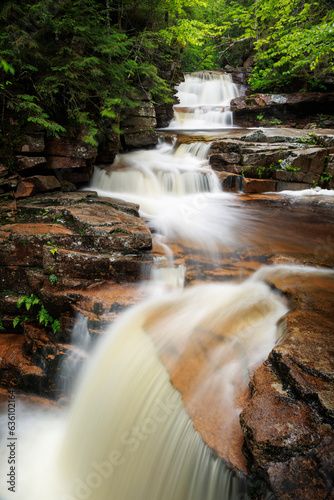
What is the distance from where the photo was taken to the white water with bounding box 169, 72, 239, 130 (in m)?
13.3

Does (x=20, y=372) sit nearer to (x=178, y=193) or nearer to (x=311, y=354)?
(x=311, y=354)

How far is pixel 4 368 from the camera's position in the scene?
3.66 m

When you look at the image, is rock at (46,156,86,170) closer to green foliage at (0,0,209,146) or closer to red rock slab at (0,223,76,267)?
green foliage at (0,0,209,146)

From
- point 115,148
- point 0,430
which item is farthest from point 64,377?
point 115,148

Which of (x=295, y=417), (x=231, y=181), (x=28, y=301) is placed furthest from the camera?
(x=231, y=181)

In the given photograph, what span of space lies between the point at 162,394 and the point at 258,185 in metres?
7.26

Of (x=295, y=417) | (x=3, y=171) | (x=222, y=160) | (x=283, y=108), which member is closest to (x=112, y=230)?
(x=3, y=171)

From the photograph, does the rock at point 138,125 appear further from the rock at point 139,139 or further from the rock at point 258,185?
the rock at point 258,185

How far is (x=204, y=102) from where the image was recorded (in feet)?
51.3

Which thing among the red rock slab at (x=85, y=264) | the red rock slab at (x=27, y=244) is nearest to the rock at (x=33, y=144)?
the red rock slab at (x=27, y=244)

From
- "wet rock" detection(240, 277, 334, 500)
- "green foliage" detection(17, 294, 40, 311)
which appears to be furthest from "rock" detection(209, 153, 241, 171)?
"wet rock" detection(240, 277, 334, 500)

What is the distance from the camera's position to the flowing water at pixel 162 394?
2143 millimetres

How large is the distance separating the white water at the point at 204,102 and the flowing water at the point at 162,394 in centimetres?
1086

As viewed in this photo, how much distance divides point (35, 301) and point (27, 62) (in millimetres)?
4682
